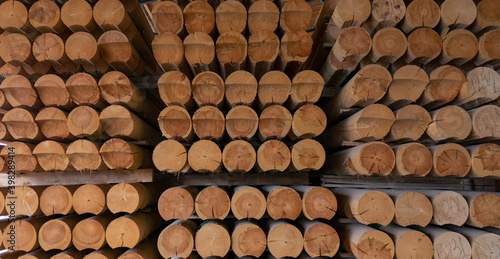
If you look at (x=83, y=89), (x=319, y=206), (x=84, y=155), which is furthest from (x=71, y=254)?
(x=319, y=206)

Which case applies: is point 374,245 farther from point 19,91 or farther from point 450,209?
point 19,91

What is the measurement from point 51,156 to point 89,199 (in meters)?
0.53

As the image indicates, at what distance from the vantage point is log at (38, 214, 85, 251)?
8.78 ft

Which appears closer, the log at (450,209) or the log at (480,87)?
the log at (450,209)

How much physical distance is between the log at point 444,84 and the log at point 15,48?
3.60 meters

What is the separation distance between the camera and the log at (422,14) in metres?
2.81

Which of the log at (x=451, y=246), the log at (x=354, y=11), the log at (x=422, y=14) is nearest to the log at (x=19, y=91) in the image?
the log at (x=354, y=11)

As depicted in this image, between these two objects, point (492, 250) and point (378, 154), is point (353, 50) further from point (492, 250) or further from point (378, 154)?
point (492, 250)

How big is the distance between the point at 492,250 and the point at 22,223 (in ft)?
12.7

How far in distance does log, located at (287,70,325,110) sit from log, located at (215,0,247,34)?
0.70 meters

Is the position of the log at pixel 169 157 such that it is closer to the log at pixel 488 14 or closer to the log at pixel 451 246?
the log at pixel 451 246

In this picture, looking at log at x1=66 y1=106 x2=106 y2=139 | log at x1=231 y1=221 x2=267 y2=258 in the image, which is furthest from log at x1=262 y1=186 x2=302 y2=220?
log at x1=66 y1=106 x2=106 y2=139

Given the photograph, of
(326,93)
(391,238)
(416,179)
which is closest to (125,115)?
(326,93)

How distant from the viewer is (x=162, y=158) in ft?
8.89
